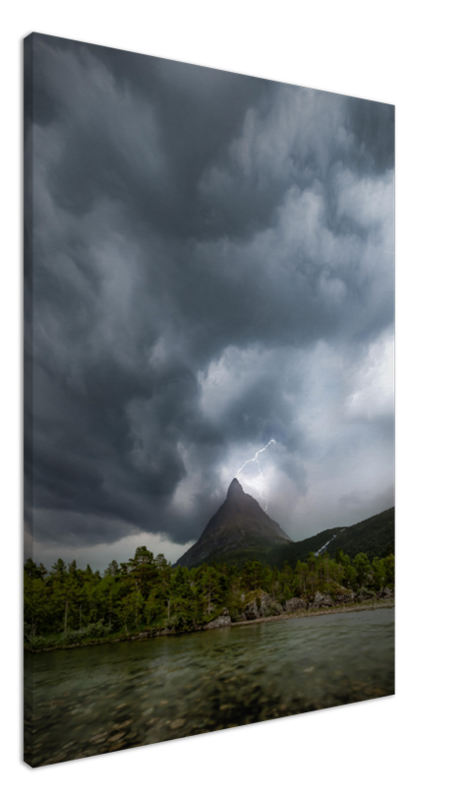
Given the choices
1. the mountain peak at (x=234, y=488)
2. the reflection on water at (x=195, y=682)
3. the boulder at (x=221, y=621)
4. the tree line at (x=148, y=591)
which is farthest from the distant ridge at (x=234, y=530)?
the reflection on water at (x=195, y=682)

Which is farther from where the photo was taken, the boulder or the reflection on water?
the boulder

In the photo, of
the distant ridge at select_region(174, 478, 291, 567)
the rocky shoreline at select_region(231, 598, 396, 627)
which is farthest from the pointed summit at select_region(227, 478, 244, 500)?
the rocky shoreline at select_region(231, 598, 396, 627)

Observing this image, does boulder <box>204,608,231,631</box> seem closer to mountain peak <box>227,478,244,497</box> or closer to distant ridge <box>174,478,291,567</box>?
distant ridge <box>174,478,291,567</box>

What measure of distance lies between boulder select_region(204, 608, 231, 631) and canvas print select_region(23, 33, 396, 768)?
0.13 ft

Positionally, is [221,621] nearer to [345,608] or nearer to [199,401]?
[345,608]

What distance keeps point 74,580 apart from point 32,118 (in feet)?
8.74

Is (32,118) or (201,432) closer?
(32,118)

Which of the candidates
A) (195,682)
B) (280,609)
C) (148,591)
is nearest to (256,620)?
(280,609)

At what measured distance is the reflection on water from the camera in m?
2.43

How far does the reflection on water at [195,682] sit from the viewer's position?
95.5 inches

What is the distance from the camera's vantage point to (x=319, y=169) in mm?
3580

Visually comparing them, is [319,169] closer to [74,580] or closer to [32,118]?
[32,118]

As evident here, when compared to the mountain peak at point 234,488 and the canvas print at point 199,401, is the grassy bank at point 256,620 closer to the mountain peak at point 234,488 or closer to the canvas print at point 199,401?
the canvas print at point 199,401
